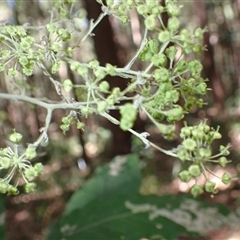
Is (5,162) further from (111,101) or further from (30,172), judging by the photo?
(111,101)

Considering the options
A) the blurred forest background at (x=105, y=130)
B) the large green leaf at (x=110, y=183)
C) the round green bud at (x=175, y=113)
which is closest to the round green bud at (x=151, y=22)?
the round green bud at (x=175, y=113)

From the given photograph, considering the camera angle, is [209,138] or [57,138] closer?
[209,138]

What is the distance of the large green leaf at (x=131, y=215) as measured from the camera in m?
1.58

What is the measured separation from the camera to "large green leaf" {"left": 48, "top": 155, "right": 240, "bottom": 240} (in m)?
1.58

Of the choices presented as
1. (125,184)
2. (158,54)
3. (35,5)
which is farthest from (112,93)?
(35,5)

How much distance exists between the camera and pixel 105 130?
22.6 feet

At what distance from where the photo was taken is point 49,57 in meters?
0.80

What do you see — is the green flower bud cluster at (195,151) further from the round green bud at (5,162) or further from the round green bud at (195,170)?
the round green bud at (5,162)

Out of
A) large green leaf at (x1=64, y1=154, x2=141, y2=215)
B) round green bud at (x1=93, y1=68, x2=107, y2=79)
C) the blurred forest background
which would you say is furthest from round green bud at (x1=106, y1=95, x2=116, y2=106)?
large green leaf at (x1=64, y1=154, x2=141, y2=215)

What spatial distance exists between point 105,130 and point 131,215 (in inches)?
207

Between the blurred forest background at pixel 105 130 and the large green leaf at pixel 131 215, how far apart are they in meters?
0.40

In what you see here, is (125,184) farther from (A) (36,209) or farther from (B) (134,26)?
(B) (134,26)

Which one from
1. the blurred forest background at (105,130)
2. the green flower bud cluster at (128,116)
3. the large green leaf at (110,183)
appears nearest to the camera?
the green flower bud cluster at (128,116)

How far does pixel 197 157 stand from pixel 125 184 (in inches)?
49.6
